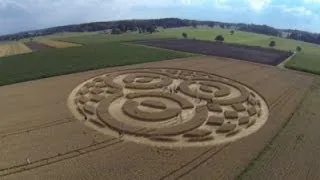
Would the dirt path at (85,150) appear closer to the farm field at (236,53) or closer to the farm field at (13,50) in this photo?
the farm field at (236,53)

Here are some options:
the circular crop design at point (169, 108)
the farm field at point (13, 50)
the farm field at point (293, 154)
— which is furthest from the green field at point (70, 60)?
the farm field at point (293, 154)

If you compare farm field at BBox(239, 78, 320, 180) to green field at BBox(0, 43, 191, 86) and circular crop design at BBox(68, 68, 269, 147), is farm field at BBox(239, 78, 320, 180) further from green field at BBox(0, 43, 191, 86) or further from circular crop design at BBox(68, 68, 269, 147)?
green field at BBox(0, 43, 191, 86)

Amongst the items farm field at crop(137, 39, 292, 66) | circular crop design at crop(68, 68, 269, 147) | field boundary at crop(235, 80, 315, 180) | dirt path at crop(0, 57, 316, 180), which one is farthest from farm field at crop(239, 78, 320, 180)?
farm field at crop(137, 39, 292, 66)

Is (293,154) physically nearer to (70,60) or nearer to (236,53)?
(70,60)

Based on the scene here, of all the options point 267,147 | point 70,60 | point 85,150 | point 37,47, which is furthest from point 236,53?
point 85,150

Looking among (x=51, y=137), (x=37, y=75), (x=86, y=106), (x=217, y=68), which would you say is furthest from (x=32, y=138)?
(x=217, y=68)

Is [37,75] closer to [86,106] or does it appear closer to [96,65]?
[96,65]
